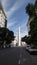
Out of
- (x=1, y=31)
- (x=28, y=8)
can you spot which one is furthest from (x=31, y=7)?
(x=1, y=31)

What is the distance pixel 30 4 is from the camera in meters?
35.3

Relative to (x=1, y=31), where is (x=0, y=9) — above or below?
above

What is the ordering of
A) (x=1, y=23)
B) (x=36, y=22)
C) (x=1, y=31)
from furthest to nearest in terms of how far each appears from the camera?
(x=1, y=23) < (x=1, y=31) < (x=36, y=22)

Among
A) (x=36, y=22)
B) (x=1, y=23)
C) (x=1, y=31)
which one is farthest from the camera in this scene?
(x=1, y=23)

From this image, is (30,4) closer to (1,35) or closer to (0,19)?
(1,35)

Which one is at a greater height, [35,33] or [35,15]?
[35,15]

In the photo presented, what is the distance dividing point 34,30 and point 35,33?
3.46 feet

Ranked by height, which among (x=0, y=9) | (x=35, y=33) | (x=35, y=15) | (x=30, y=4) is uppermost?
(x=0, y=9)

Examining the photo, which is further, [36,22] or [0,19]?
[0,19]

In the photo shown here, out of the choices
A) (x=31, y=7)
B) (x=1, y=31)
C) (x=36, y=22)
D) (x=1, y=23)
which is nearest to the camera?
(x=36, y=22)

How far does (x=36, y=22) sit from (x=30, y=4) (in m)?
5.79

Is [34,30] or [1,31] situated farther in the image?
[1,31]

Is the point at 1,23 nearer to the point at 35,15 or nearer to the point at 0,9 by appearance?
the point at 0,9

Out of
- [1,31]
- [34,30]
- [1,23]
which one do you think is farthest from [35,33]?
[1,23]
